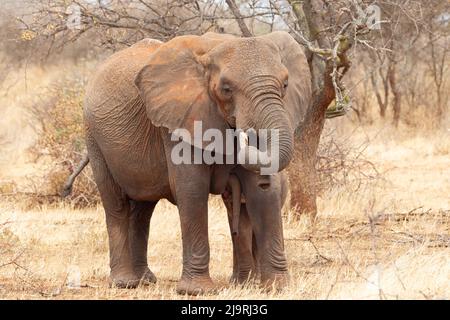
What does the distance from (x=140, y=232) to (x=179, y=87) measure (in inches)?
65.0

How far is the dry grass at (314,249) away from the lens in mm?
7023

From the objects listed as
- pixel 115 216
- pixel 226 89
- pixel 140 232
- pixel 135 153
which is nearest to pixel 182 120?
pixel 226 89

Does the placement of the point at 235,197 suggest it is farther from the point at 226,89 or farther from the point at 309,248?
the point at 309,248

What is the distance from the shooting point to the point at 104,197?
831 centimetres

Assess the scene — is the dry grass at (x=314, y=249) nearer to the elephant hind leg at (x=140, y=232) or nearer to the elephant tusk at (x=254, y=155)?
the elephant hind leg at (x=140, y=232)

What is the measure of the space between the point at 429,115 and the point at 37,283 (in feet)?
44.7

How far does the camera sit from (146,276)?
8.35m

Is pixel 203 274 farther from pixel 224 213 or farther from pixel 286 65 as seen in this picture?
pixel 224 213

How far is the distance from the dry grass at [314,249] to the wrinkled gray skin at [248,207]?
0.32 metres

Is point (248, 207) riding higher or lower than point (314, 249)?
higher

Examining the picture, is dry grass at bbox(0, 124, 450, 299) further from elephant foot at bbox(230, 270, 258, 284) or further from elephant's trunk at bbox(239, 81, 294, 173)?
elephant's trunk at bbox(239, 81, 294, 173)

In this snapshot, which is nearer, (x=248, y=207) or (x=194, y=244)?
(x=248, y=207)

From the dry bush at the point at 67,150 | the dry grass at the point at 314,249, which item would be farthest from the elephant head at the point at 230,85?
the dry bush at the point at 67,150

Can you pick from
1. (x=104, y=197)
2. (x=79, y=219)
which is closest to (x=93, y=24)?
(x=79, y=219)
